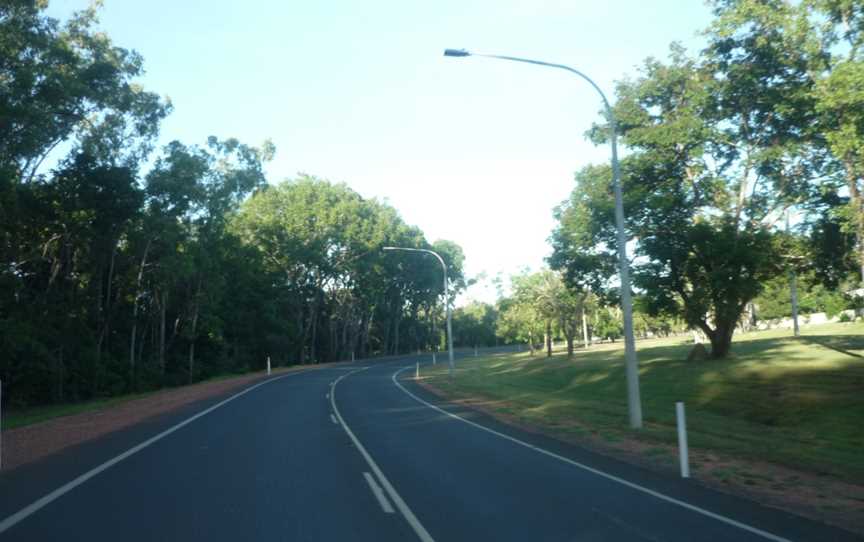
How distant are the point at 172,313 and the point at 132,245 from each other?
43.1 ft

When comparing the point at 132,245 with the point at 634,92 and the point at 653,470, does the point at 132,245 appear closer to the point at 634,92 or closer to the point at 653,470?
the point at 634,92

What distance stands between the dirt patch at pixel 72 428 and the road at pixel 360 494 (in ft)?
2.60

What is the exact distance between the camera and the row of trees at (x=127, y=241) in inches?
1308

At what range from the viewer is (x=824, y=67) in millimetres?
24734

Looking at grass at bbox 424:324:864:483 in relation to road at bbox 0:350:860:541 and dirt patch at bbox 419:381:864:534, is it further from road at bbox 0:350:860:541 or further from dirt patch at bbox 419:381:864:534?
road at bbox 0:350:860:541

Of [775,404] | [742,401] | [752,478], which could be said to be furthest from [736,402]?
[752,478]

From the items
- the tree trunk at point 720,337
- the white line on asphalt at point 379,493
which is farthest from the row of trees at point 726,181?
the white line on asphalt at point 379,493

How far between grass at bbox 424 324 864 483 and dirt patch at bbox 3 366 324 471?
36.4 feet

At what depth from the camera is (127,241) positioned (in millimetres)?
47312

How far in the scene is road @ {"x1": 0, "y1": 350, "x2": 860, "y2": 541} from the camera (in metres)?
7.84

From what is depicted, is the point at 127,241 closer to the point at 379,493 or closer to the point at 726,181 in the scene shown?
the point at 726,181

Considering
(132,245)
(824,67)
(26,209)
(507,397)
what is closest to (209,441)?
(507,397)

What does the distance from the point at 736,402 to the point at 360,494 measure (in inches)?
712

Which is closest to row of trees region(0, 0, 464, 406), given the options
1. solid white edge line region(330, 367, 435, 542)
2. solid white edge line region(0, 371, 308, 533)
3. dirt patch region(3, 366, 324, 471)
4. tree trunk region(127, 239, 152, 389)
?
tree trunk region(127, 239, 152, 389)
